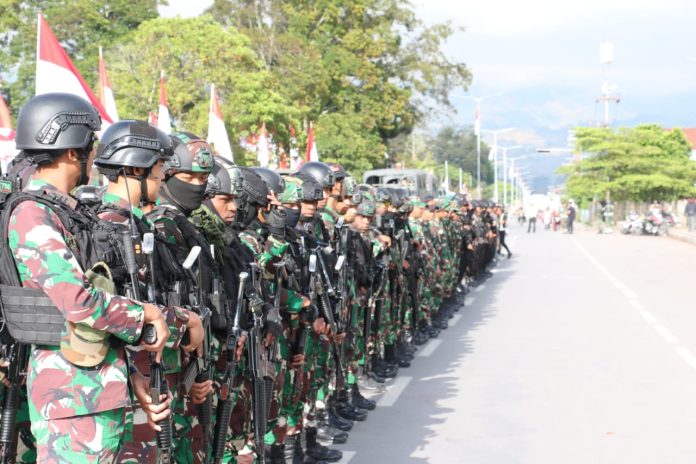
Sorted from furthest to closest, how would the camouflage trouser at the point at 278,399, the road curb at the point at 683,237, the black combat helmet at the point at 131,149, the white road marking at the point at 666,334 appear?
the road curb at the point at 683,237, the white road marking at the point at 666,334, the camouflage trouser at the point at 278,399, the black combat helmet at the point at 131,149

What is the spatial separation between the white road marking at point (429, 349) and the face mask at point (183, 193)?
6942 millimetres

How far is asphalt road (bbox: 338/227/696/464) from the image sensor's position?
24.0 feet

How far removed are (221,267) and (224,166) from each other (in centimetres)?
74

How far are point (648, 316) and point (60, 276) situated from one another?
12.6 metres

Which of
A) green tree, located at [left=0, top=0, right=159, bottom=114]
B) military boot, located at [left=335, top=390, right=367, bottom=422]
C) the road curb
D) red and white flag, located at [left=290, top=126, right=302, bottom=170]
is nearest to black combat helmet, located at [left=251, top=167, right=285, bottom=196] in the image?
military boot, located at [left=335, top=390, right=367, bottom=422]

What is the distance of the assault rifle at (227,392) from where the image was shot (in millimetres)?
4922

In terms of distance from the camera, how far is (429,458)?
7.07 metres

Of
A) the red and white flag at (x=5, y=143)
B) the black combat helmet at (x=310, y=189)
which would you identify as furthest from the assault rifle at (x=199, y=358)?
the red and white flag at (x=5, y=143)

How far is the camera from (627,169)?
6194cm

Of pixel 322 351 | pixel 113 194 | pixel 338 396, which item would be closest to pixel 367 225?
pixel 338 396

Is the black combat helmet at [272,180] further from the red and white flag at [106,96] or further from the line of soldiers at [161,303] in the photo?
the red and white flag at [106,96]

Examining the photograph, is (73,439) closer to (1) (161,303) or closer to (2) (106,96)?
(1) (161,303)

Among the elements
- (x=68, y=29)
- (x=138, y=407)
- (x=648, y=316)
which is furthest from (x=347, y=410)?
(x=68, y=29)

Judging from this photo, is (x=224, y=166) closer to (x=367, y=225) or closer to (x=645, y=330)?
(x=367, y=225)
